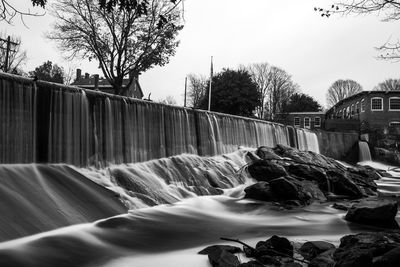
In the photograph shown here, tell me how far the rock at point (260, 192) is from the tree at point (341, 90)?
271 feet

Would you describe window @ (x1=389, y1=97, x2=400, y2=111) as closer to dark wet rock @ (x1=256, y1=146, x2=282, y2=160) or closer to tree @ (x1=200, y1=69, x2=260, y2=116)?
tree @ (x1=200, y1=69, x2=260, y2=116)

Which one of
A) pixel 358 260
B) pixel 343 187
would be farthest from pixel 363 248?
pixel 343 187

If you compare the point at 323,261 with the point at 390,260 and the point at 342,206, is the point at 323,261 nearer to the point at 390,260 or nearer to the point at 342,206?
the point at 390,260

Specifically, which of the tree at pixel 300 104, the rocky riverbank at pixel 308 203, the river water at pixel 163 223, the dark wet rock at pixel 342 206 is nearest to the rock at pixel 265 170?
the rocky riverbank at pixel 308 203

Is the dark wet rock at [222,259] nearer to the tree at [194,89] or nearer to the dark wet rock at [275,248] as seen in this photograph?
the dark wet rock at [275,248]

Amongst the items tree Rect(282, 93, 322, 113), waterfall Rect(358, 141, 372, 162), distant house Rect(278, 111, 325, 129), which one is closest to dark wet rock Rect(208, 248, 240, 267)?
waterfall Rect(358, 141, 372, 162)

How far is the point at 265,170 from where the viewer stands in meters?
14.4

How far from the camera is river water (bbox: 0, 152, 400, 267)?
6145 mm

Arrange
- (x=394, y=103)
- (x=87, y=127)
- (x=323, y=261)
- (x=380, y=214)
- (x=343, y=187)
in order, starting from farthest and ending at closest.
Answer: (x=394, y=103) < (x=343, y=187) < (x=87, y=127) < (x=380, y=214) < (x=323, y=261)

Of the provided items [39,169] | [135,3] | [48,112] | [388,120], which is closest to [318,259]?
[135,3]

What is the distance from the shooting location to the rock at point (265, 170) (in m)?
14.0

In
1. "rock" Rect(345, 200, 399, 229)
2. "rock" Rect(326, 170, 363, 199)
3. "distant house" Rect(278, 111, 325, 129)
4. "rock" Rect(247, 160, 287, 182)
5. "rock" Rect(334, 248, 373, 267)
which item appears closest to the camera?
"rock" Rect(334, 248, 373, 267)

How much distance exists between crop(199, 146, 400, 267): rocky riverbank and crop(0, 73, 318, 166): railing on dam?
3.06 m

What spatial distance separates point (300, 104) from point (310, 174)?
66.9 metres
